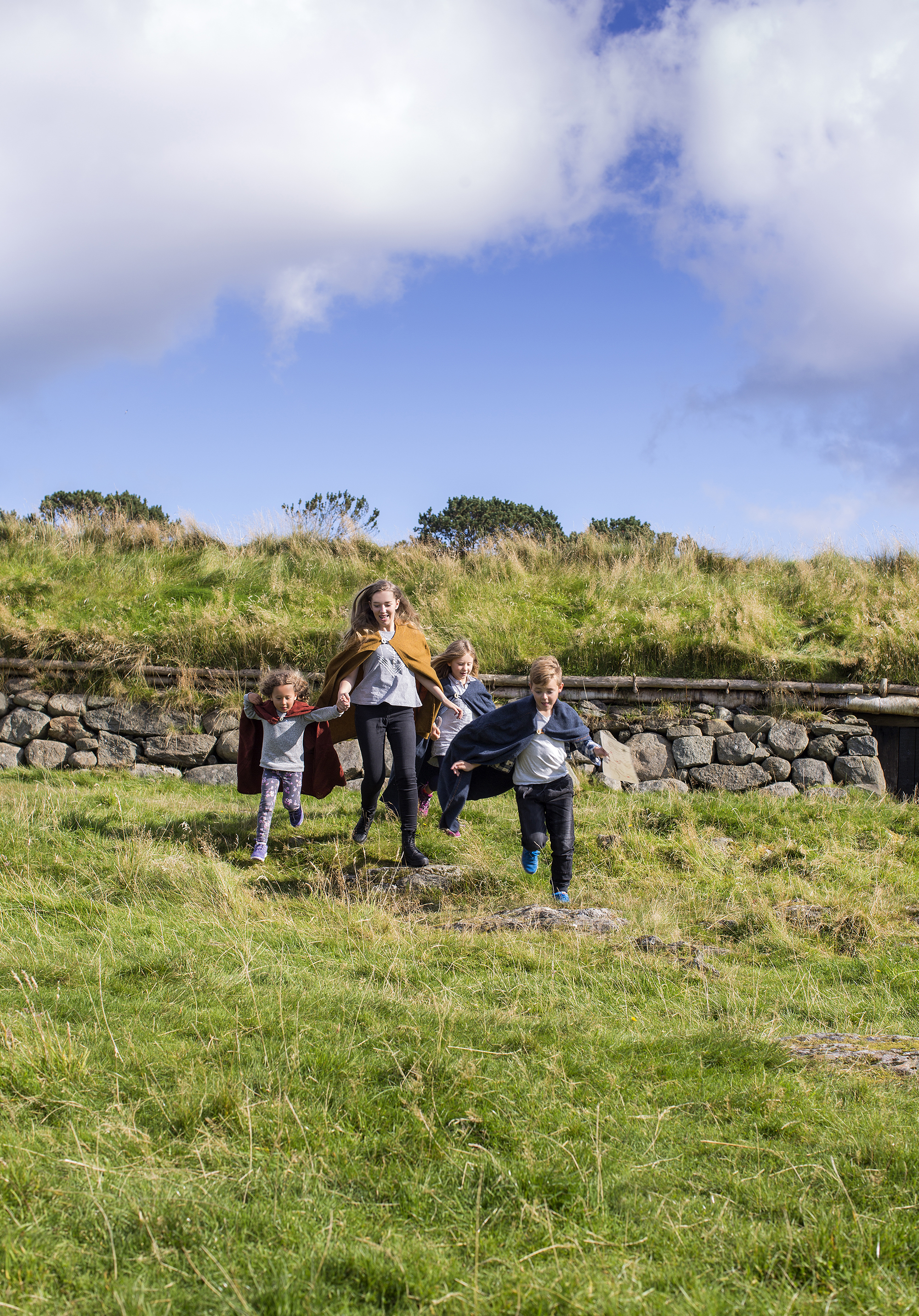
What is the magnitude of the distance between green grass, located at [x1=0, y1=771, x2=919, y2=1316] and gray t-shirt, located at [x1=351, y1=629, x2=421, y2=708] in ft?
5.42

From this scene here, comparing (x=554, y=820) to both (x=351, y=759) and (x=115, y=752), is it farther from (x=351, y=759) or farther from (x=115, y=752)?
(x=115, y=752)

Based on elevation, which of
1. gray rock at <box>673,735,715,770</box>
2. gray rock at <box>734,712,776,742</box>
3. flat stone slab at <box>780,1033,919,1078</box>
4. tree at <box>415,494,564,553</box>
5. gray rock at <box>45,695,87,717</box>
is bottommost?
flat stone slab at <box>780,1033,919,1078</box>

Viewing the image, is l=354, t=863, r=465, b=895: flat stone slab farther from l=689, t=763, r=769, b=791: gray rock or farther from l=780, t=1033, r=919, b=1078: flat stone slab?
l=689, t=763, r=769, b=791: gray rock

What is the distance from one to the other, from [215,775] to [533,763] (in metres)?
6.01

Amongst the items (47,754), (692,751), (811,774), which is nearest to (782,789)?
(811,774)

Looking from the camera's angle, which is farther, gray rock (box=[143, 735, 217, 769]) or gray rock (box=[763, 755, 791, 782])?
gray rock (box=[143, 735, 217, 769])

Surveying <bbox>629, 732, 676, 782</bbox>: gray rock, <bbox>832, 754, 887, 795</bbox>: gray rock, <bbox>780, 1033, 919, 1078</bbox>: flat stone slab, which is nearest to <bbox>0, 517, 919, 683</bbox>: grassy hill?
<bbox>629, 732, 676, 782</bbox>: gray rock

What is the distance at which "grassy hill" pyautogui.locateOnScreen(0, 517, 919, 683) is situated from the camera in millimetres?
11797

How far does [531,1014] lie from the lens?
4145mm

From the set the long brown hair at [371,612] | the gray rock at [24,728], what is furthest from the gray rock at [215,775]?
the long brown hair at [371,612]

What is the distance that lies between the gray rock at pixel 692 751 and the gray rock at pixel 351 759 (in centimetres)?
403

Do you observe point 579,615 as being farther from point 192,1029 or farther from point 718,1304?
point 718,1304

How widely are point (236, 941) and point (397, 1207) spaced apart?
244 centimetres

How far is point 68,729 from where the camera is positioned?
12039 millimetres
